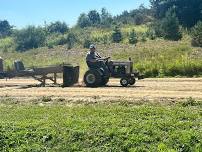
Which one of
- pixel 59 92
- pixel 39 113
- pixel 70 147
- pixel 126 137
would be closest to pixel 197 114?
pixel 126 137

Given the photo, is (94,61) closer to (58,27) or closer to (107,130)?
(107,130)

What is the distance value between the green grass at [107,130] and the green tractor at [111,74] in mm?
6596

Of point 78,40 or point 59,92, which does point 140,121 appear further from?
point 78,40

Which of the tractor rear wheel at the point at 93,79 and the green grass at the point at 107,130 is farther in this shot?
the tractor rear wheel at the point at 93,79

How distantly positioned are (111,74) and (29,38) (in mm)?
37073

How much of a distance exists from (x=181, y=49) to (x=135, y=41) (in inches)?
395

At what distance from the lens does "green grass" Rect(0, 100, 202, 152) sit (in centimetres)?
1188

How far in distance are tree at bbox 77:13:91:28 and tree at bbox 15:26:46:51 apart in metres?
11.5

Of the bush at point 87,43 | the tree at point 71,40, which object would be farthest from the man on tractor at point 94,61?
the tree at point 71,40

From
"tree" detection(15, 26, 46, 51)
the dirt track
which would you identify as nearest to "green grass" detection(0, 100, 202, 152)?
the dirt track

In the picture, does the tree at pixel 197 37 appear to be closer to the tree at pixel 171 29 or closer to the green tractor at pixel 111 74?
the tree at pixel 171 29

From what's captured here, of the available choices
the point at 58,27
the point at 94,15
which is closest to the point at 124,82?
the point at 58,27

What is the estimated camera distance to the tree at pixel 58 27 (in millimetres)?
69438

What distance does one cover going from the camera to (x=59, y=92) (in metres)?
19.9
